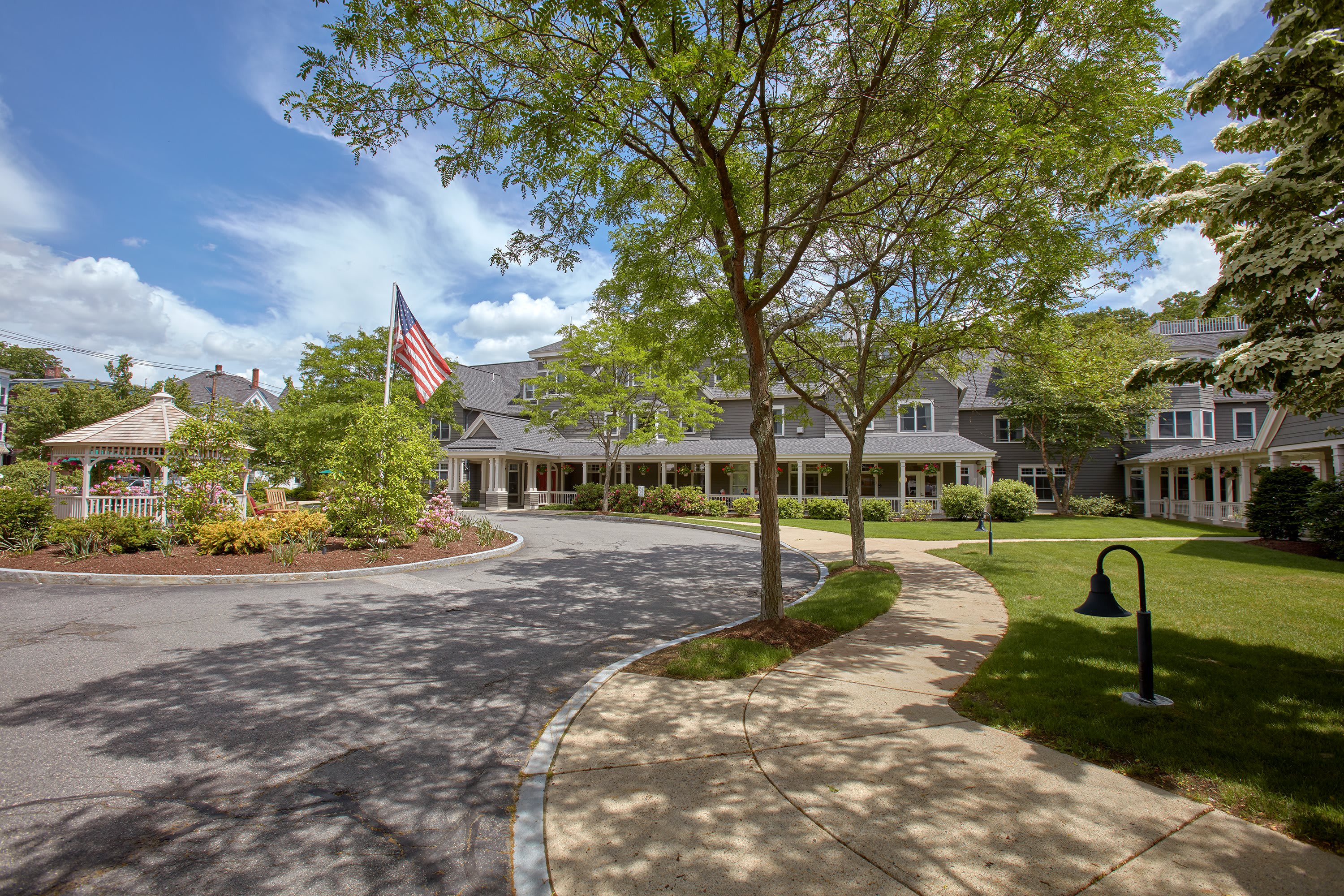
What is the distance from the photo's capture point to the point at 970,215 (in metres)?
8.64

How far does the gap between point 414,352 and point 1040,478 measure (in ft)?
101

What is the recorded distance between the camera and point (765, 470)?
7.55m

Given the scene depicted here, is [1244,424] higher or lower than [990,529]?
higher

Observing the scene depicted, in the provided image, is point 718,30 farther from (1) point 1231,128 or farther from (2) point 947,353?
(2) point 947,353

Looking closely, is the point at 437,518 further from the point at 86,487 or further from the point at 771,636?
the point at 771,636

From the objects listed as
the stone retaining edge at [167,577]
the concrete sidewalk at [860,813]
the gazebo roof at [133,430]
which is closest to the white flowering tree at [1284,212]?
the concrete sidewalk at [860,813]

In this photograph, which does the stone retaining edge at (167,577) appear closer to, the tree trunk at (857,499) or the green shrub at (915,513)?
the tree trunk at (857,499)

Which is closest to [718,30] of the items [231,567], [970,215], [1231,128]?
[970,215]

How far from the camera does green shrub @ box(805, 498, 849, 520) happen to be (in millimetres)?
27344

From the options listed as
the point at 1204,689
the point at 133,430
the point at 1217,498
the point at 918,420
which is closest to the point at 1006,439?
the point at 918,420

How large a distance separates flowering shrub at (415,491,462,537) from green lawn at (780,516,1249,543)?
12979 millimetres

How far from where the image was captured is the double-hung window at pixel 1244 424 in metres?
29.7

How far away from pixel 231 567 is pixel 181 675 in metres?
6.46

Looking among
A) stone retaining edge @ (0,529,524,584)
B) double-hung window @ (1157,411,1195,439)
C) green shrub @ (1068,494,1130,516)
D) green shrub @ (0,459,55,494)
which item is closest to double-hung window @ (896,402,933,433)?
green shrub @ (1068,494,1130,516)
